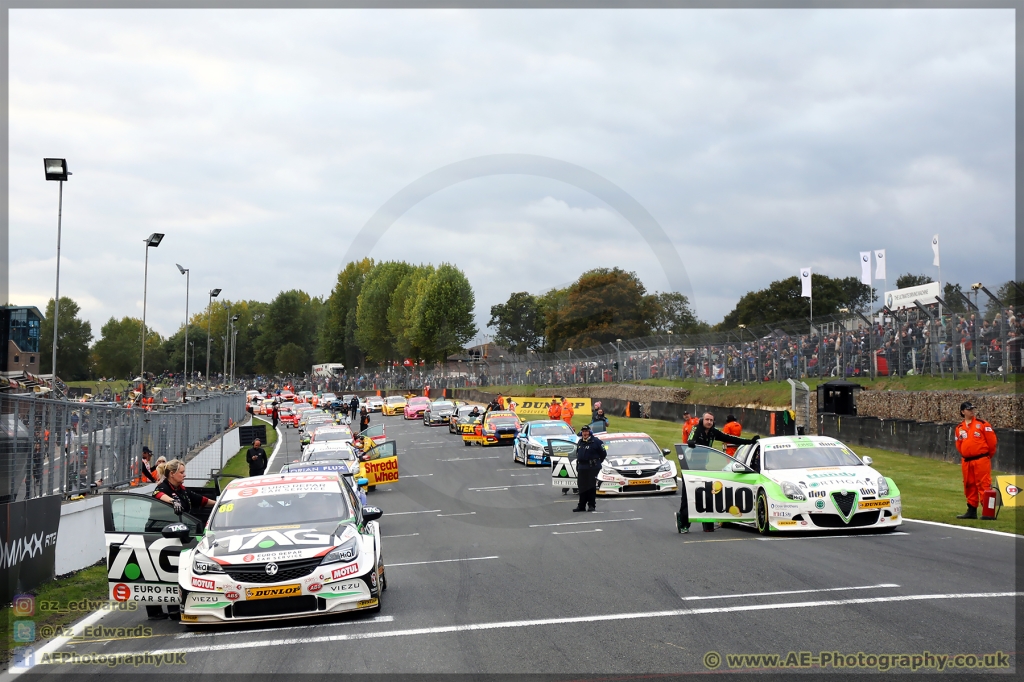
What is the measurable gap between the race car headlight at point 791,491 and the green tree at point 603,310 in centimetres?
6923

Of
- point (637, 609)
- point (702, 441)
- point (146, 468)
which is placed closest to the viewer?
point (637, 609)

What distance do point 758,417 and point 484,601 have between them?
25191 millimetres

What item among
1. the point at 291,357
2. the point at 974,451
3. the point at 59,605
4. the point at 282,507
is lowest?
the point at 59,605

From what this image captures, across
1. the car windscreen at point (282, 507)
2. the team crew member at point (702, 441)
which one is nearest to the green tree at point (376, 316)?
the team crew member at point (702, 441)

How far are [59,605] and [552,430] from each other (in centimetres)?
2123

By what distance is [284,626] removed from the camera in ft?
28.9

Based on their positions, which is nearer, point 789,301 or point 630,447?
point 630,447

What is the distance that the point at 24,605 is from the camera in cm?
1024

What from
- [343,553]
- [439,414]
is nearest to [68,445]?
[343,553]

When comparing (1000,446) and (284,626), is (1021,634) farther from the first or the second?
(1000,446)

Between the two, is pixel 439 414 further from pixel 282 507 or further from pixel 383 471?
pixel 282 507

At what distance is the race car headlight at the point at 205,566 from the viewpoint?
893 centimetres

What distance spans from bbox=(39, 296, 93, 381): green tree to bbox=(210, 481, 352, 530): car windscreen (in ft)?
332

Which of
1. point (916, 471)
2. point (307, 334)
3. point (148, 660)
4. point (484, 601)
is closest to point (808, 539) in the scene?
point (484, 601)
